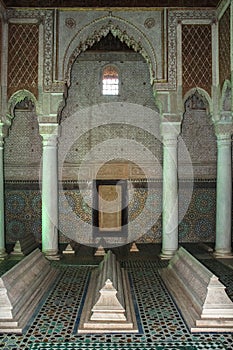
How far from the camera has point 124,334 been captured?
4.19 m

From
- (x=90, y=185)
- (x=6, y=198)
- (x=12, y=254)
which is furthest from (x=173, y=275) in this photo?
(x=6, y=198)

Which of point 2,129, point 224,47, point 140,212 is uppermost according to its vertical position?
point 224,47

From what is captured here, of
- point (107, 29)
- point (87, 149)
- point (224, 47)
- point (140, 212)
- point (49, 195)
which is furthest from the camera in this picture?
point (87, 149)

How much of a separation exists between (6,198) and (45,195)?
2759mm

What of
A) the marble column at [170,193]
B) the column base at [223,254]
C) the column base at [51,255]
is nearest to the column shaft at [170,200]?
the marble column at [170,193]

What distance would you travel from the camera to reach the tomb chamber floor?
392 cm

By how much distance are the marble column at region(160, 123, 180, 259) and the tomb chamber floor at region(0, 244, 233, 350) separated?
109 centimetres

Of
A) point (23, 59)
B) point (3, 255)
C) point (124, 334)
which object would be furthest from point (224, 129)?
point (124, 334)

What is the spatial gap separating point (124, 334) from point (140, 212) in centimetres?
667

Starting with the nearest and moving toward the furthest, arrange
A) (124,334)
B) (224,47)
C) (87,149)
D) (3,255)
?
(124,334), (224,47), (3,255), (87,149)

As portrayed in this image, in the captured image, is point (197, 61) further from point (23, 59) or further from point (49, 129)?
point (23, 59)

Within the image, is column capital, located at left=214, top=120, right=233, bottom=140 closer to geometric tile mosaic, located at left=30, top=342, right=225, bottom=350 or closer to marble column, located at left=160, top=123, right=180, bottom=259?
marble column, located at left=160, top=123, right=180, bottom=259

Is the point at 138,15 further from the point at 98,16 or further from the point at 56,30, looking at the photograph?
the point at 56,30

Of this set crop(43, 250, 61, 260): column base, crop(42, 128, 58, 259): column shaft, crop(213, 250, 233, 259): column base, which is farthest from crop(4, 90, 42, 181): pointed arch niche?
crop(213, 250, 233, 259): column base
